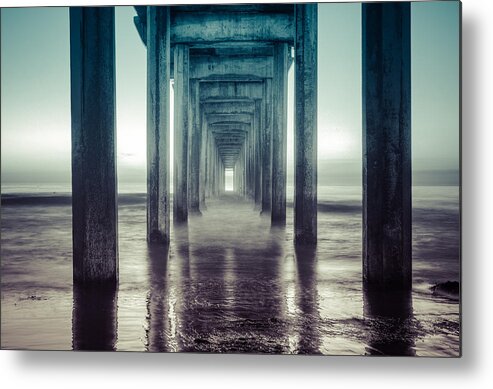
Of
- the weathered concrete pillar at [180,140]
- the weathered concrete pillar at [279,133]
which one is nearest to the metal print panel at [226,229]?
the weathered concrete pillar at [180,140]

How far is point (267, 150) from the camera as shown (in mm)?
11211

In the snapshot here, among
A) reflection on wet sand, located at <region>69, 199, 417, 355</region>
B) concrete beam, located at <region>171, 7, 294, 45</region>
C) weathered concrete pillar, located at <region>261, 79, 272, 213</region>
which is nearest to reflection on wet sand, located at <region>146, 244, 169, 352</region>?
reflection on wet sand, located at <region>69, 199, 417, 355</region>

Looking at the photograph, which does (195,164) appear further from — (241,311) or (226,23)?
(241,311)

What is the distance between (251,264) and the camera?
5.11 m

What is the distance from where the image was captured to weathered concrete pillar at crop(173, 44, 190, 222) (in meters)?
7.91

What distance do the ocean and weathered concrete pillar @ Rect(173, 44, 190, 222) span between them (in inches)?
92.2

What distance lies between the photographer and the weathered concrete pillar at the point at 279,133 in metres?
9.19

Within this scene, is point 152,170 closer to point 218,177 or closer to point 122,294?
point 122,294

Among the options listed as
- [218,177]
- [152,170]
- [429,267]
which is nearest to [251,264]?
[429,267]

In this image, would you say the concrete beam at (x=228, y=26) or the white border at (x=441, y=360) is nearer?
the white border at (x=441, y=360)

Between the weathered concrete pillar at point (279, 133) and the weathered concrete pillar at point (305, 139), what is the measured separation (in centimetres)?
69

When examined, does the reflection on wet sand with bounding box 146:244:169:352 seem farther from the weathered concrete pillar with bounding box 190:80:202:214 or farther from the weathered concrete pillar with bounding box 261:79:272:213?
the weathered concrete pillar with bounding box 261:79:272:213

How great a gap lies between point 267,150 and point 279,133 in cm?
91

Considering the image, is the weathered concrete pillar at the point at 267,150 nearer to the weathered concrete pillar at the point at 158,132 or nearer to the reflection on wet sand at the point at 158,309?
the weathered concrete pillar at the point at 158,132
